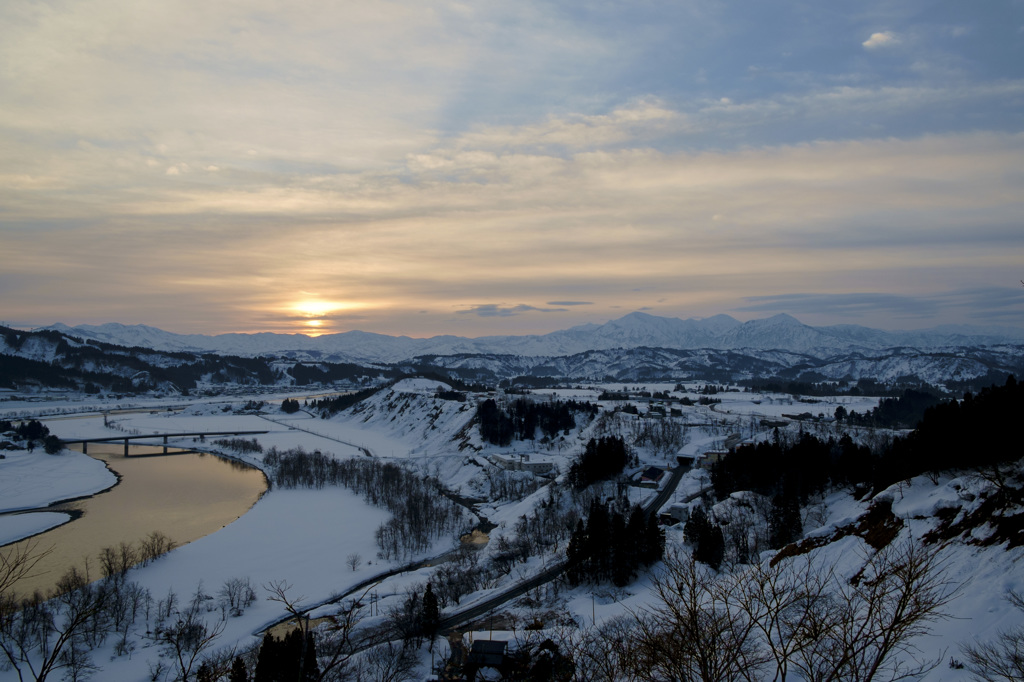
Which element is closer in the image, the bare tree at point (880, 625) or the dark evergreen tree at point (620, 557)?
the bare tree at point (880, 625)

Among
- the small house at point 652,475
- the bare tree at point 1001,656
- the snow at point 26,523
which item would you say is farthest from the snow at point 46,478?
the bare tree at point 1001,656

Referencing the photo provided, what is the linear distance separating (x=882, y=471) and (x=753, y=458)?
42.5 feet

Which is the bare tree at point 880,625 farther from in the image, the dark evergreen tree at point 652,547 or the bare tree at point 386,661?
the bare tree at point 386,661

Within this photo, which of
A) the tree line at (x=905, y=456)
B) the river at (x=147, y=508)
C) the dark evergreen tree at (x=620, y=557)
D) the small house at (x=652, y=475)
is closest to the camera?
the tree line at (x=905, y=456)

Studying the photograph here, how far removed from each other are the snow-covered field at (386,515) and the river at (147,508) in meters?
2.41

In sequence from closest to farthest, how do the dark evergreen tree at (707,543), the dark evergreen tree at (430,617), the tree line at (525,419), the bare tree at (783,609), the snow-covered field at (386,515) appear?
the bare tree at (783,609) < the snow-covered field at (386,515) < the dark evergreen tree at (430,617) < the dark evergreen tree at (707,543) < the tree line at (525,419)

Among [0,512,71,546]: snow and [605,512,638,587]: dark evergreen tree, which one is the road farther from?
[0,512,71,546]: snow

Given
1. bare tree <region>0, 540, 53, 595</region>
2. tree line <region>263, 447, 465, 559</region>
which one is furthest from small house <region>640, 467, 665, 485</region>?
bare tree <region>0, 540, 53, 595</region>

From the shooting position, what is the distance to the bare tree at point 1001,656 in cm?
988

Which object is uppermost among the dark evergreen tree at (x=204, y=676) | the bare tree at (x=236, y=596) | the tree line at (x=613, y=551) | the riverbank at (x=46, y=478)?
the dark evergreen tree at (x=204, y=676)

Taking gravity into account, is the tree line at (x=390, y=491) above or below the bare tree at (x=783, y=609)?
below

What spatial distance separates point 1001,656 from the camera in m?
11.0

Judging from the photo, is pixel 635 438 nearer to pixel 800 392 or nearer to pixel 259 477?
pixel 259 477

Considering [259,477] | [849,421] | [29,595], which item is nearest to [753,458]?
[849,421]
